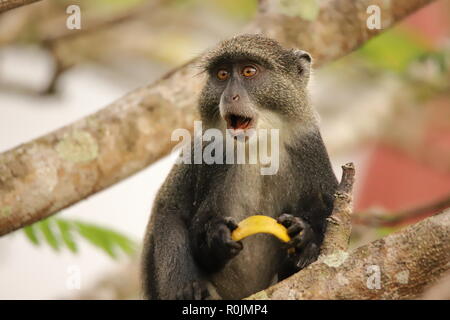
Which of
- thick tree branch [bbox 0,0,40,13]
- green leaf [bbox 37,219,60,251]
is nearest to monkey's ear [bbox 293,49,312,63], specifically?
thick tree branch [bbox 0,0,40,13]

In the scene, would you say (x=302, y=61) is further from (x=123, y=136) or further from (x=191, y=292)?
(x=191, y=292)

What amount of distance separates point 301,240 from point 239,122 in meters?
0.79

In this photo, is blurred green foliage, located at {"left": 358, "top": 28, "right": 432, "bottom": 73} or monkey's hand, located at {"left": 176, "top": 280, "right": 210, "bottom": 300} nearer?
monkey's hand, located at {"left": 176, "top": 280, "right": 210, "bottom": 300}

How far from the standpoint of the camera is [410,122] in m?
9.84

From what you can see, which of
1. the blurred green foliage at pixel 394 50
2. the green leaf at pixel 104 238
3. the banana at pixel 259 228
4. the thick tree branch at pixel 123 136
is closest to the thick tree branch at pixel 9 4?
the thick tree branch at pixel 123 136

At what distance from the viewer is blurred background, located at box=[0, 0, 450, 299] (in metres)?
6.68

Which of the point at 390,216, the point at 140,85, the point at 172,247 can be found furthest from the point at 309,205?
the point at 140,85

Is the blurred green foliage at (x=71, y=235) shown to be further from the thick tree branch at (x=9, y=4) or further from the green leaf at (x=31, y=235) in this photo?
the thick tree branch at (x=9, y=4)

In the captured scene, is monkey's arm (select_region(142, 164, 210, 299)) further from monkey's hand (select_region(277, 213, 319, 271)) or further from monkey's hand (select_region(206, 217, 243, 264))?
monkey's hand (select_region(277, 213, 319, 271))

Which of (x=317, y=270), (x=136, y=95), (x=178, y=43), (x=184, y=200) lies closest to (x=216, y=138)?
(x=184, y=200)

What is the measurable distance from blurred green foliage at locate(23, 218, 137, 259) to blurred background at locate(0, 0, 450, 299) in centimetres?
1

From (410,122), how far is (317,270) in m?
7.35

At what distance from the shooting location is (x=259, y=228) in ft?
11.1

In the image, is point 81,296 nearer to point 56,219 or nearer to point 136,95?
point 56,219
